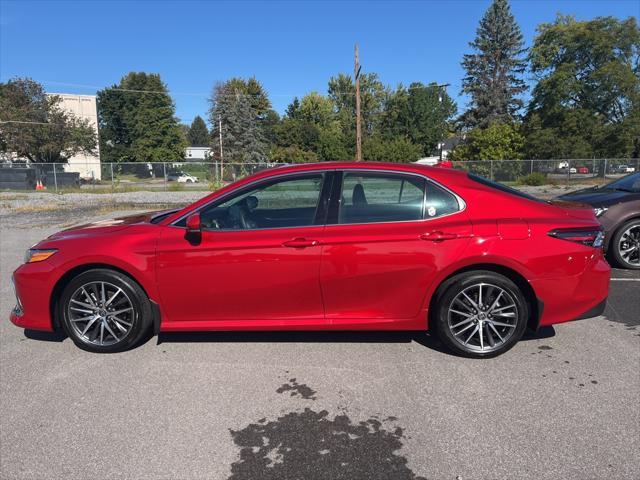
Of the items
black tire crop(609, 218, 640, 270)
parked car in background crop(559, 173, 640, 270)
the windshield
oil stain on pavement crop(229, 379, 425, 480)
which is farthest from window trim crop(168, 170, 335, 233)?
the windshield

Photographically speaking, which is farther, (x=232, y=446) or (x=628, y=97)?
(x=628, y=97)

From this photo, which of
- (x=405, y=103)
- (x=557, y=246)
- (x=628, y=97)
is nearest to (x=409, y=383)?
(x=557, y=246)

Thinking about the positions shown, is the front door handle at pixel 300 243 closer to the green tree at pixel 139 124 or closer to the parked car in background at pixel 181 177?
the parked car in background at pixel 181 177

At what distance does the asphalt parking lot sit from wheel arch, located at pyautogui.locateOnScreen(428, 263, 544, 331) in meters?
0.42

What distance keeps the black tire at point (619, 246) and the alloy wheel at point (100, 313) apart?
6340 millimetres

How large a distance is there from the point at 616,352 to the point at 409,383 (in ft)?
6.33

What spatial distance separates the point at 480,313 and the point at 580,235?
1013 millimetres

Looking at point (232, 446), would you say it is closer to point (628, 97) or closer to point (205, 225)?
point (205, 225)

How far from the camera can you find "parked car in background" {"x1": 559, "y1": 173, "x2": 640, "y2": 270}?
21.3 feet

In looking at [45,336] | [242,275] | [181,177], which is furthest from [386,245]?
[181,177]

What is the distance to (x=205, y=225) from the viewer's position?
3.87 meters

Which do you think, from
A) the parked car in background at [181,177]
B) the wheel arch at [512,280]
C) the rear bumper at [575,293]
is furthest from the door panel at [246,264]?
the parked car in background at [181,177]

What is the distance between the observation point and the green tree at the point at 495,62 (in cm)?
6222

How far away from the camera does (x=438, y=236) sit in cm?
369
